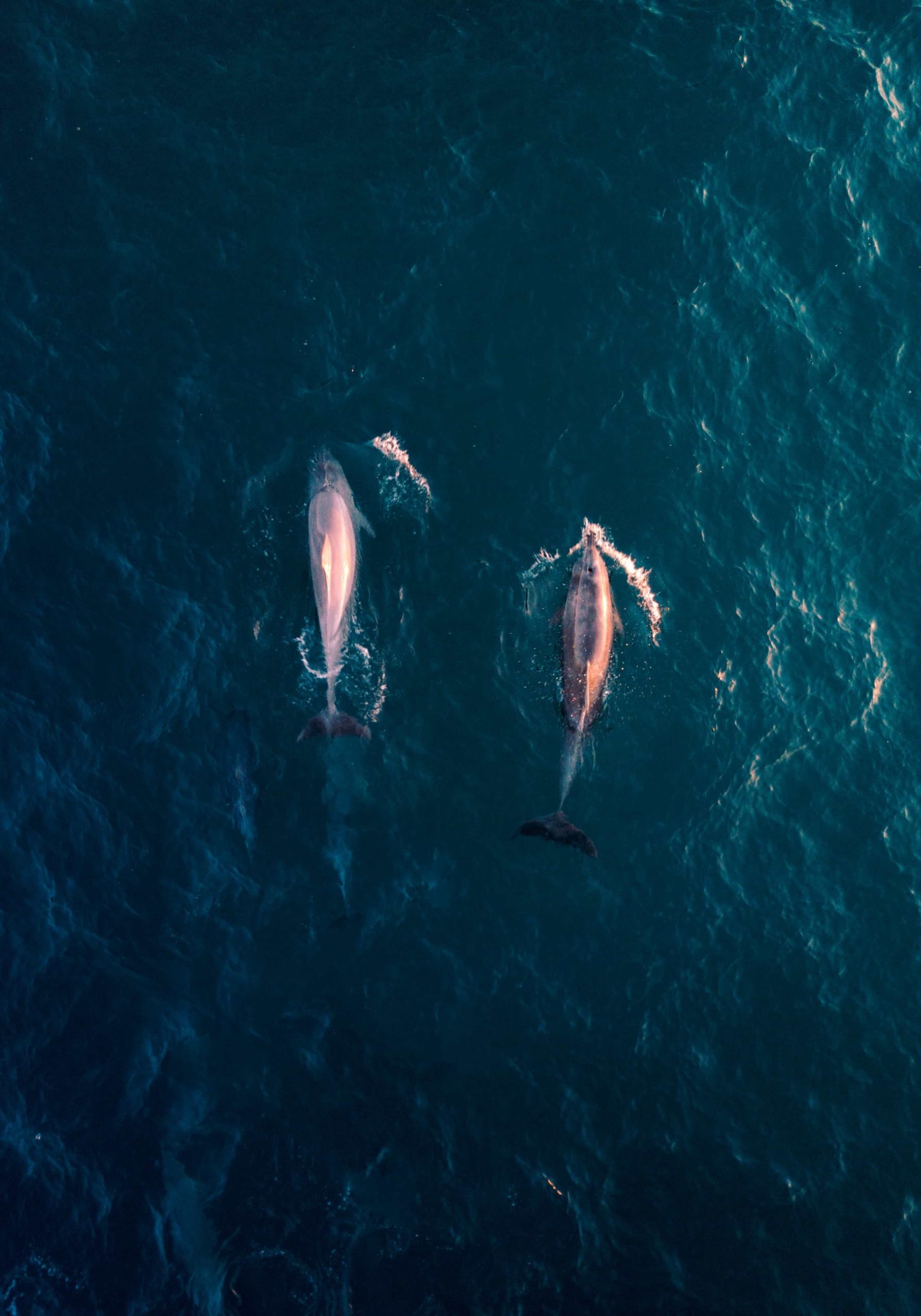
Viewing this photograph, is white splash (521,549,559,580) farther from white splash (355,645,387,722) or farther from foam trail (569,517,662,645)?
white splash (355,645,387,722)

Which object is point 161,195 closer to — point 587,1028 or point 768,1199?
point 587,1028

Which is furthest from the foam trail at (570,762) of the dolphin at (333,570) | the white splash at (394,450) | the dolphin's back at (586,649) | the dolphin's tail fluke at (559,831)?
the white splash at (394,450)

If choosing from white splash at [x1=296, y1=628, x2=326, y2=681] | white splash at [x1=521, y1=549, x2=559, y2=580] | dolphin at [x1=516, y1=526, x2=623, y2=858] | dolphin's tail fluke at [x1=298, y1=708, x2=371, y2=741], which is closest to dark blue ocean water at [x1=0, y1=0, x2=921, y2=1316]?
white splash at [x1=296, y1=628, x2=326, y2=681]

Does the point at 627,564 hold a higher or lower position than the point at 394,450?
lower

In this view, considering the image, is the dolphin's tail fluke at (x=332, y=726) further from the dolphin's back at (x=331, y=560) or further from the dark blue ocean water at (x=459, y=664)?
the dolphin's back at (x=331, y=560)

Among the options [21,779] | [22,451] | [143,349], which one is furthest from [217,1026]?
[143,349]

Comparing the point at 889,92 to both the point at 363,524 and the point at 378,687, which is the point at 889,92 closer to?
the point at 363,524

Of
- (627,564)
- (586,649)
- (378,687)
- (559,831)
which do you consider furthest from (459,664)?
(627,564)

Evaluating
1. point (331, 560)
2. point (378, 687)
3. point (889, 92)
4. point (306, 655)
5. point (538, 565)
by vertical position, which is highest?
point (889, 92)
